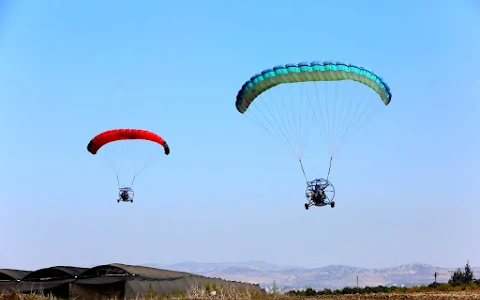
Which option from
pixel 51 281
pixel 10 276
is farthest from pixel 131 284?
pixel 10 276

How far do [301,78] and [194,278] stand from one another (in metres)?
13.5

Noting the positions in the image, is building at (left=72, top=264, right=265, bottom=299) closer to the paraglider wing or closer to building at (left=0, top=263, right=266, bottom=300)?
building at (left=0, top=263, right=266, bottom=300)

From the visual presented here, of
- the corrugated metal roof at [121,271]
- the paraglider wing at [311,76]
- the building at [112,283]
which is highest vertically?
the paraglider wing at [311,76]

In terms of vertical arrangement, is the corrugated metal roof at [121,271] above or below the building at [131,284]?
above

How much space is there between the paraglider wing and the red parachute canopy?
518 inches

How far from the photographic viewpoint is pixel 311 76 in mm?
29531

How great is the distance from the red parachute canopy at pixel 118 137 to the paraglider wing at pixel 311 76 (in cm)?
1317

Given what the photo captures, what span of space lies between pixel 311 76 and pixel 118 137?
669 inches

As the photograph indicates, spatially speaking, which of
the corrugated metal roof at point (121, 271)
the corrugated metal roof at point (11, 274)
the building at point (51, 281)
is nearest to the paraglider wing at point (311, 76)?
the corrugated metal roof at point (121, 271)

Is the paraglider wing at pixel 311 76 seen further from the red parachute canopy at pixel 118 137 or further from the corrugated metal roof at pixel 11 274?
the corrugated metal roof at pixel 11 274

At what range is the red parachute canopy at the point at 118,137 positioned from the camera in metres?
42.7

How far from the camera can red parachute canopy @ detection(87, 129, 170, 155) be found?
140 feet

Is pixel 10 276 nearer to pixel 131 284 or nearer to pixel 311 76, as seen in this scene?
pixel 131 284

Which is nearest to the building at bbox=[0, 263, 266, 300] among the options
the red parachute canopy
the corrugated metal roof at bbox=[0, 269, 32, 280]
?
the corrugated metal roof at bbox=[0, 269, 32, 280]
